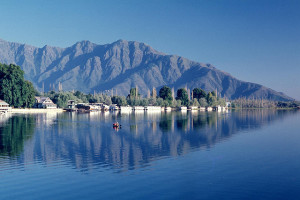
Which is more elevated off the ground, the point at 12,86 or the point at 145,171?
the point at 12,86

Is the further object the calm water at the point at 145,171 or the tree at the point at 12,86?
the tree at the point at 12,86

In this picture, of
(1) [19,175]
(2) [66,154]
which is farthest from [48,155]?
(1) [19,175]

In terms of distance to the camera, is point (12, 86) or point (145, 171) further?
point (12, 86)

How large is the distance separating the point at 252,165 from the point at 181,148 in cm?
1448

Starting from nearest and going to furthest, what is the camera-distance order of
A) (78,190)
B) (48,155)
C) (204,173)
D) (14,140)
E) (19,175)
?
(78,190)
(19,175)
(204,173)
(48,155)
(14,140)

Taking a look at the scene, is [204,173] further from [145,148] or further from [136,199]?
[145,148]

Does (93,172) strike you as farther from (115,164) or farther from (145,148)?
(145,148)

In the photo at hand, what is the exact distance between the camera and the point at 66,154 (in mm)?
44438

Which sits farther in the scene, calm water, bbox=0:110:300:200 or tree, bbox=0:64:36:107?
tree, bbox=0:64:36:107

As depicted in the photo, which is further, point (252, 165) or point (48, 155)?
→ point (48, 155)

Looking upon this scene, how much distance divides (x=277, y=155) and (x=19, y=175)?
3718 centimetres

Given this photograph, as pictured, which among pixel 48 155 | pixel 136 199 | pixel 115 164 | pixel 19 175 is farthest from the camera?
pixel 48 155

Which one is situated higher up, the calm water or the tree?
the tree

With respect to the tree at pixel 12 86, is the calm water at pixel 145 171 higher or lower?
lower
